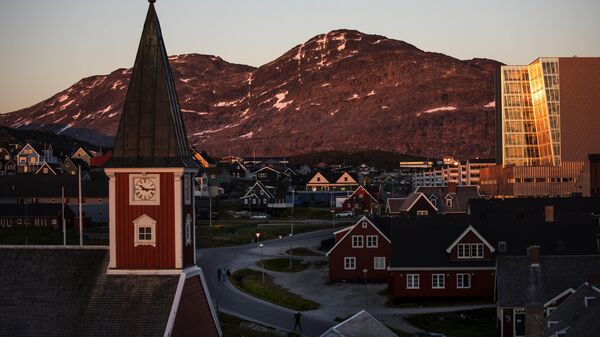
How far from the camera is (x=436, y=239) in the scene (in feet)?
186

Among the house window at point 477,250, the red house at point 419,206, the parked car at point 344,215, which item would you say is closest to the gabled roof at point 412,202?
the red house at point 419,206

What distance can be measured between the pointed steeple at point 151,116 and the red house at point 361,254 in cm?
3900

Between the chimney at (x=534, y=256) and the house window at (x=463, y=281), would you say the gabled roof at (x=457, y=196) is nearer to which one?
the house window at (x=463, y=281)

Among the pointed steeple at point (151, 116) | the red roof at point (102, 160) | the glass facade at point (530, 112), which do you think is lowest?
the red roof at point (102, 160)

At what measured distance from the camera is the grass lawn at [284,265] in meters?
71.7

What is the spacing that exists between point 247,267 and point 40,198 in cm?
4677

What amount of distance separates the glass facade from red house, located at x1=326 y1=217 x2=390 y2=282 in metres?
78.7

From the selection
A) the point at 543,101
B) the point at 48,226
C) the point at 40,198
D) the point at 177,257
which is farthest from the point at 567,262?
the point at 543,101

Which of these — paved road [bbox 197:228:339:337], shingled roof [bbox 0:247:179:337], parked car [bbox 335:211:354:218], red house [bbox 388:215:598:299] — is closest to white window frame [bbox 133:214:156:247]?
shingled roof [bbox 0:247:179:337]

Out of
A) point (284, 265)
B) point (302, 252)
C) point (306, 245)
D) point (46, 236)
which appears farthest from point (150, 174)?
point (46, 236)

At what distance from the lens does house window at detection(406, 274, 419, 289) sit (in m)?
55.6

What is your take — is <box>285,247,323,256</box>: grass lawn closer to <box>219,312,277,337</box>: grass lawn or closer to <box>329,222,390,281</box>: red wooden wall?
<box>329,222,390,281</box>: red wooden wall

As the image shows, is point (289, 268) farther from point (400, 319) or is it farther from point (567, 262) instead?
point (567, 262)

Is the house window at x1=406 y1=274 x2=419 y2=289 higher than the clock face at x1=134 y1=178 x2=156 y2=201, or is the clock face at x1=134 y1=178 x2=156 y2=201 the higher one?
the clock face at x1=134 y1=178 x2=156 y2=201
